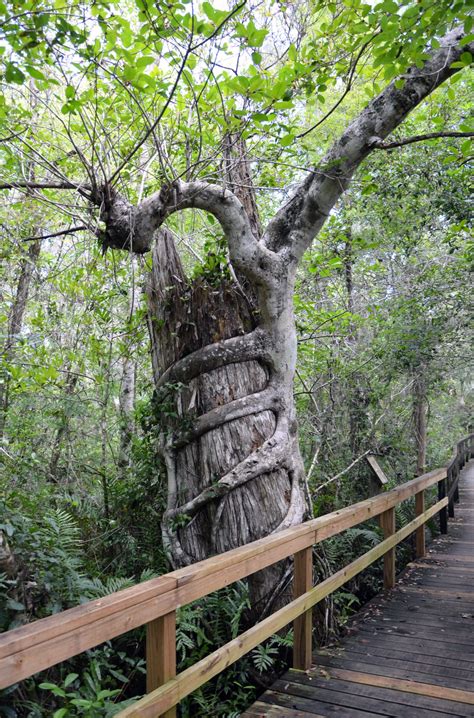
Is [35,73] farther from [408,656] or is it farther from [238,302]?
[408,656]

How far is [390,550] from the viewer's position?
18.6ft

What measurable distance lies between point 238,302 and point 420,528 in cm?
380

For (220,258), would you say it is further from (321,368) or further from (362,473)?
(362,473)

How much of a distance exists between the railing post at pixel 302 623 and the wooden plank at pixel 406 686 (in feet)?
0.70

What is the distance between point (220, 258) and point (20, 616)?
3628mm

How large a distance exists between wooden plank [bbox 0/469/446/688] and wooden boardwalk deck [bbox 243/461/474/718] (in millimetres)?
865

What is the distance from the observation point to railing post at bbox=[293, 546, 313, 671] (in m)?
3.80

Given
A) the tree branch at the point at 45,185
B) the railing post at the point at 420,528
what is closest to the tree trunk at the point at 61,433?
the tree branch at the point at 45,185

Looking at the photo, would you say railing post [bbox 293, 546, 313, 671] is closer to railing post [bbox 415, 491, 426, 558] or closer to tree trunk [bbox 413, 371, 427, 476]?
railing post [bbox 415, 491, 426, 558]

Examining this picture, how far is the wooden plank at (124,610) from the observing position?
72.5 inches

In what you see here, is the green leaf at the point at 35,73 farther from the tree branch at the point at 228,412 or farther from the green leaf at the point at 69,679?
the green leaf at the point at 69,679

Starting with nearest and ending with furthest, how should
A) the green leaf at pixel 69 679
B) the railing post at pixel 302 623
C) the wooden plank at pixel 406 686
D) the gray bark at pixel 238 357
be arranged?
the green leaf at pixel 69 679
the wooden plank at pixel 406 686
the railing post at pixel 302 623
the gray bark at pixel 238 357

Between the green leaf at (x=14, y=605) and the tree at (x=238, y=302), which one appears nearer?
the green leaf at (x=14, y=605)

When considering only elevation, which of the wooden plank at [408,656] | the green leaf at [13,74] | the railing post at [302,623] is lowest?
the wooden plank at [408,656]
